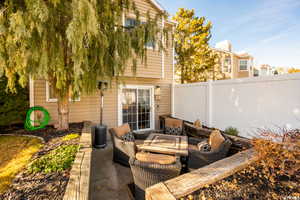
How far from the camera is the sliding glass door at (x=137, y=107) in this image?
6.48 m

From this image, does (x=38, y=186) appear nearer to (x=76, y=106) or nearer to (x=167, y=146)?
(x=167, y=146)

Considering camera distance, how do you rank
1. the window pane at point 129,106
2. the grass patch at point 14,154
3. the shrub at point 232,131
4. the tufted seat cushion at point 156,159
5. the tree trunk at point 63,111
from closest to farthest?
the grass patch at point 14,154, the tufted seat cushion at point 156,159, the shrub at point 232,131, the tree trunk at point 63,111, the window pane at point 129,106

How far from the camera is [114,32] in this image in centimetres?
341

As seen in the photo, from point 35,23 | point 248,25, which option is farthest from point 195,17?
point 35,23

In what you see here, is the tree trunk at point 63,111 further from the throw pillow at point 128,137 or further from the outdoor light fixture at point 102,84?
the throw pillow at point 128,137

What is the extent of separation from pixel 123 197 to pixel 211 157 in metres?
1.94

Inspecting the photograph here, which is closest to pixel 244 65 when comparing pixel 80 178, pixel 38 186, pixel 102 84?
pixel 102 84

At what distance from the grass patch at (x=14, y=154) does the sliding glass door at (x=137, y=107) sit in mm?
3567

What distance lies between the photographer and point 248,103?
3.66 meters

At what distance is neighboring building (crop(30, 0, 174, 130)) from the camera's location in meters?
5.18

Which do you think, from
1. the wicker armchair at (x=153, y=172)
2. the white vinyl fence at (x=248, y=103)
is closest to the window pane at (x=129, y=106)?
the white vinyl fence at (x=248, y=103)

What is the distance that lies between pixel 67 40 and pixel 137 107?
165 inches

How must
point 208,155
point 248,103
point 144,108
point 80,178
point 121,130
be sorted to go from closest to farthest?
point 80,178 → point 208,155 → point 248,103 → point 121,130 → point 144,108

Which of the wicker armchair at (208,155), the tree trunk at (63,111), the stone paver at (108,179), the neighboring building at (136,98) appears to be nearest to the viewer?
the stone paver at (108,179)
